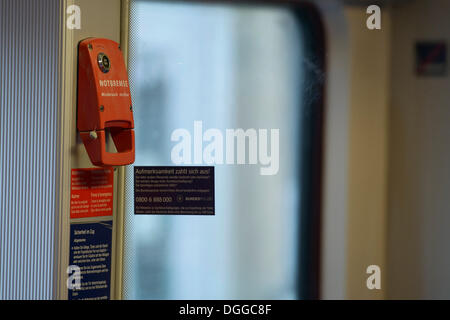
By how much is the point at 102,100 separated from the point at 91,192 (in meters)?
0.34

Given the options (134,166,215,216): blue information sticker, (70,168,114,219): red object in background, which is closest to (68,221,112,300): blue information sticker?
(70,168,114,219): red object in background

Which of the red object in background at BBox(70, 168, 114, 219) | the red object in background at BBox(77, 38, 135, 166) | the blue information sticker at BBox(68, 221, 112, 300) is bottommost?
the blue information sticker at BBox(68, 221, 112, 300)

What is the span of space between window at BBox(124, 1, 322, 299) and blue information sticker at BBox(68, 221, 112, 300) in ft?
0.37

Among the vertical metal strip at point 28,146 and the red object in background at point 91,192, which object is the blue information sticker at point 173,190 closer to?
the red object in background at point 91,192

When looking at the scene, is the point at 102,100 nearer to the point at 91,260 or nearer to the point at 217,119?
the point at 217,119

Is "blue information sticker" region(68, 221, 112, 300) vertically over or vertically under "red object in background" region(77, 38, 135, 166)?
under

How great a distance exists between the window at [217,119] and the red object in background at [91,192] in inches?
3.9

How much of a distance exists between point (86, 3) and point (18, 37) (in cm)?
27

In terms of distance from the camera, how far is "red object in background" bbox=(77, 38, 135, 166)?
207cm

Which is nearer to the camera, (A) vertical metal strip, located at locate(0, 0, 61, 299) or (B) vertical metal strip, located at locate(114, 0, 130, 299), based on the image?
(A) vertical metal strip, located at locate(0, 0, 61, 299)

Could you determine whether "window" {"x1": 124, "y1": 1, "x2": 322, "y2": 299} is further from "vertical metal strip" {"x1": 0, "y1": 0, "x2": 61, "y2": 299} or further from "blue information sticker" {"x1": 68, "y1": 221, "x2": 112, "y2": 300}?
"vertical metal strip" {"x1": 0, "y1": 0, "x2": 61, "y2": 299}

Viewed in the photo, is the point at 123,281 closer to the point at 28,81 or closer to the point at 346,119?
the point at 28,81

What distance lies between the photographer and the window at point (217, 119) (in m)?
2.32

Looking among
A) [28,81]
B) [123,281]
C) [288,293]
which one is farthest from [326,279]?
[28,81]
